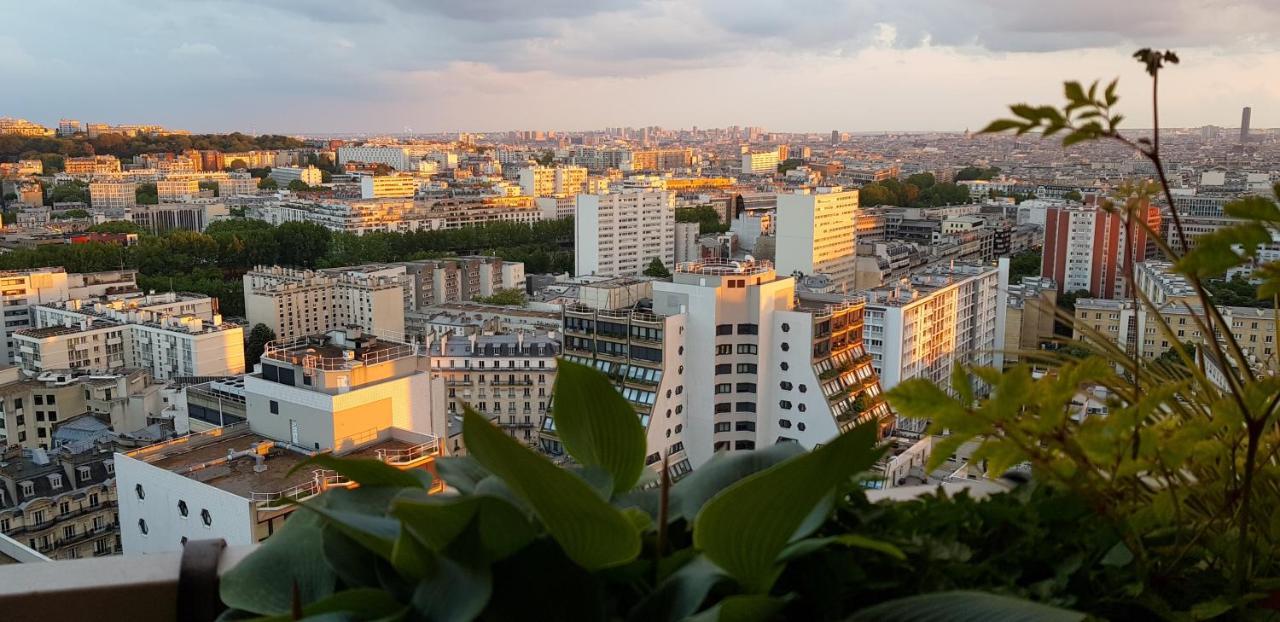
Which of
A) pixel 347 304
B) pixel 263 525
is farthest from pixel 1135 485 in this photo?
pixel 347 304

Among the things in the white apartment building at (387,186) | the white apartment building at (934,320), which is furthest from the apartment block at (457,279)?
the white apartment building at (387,186)

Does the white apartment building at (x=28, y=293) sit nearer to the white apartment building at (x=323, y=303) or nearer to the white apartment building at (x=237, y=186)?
the white apartment building at (x=323, y=303)

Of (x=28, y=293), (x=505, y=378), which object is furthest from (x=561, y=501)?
(x=28, y=293)

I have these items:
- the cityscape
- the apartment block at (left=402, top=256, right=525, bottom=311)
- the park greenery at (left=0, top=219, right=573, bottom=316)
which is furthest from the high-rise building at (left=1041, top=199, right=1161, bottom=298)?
the park greenery at (left=0, top=219, right=573, bottom=316)

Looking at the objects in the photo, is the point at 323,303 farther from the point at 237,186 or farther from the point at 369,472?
the point at 237,186

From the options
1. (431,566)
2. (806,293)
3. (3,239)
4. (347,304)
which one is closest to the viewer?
(431,566)

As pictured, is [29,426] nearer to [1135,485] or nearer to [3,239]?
[1135,485]
